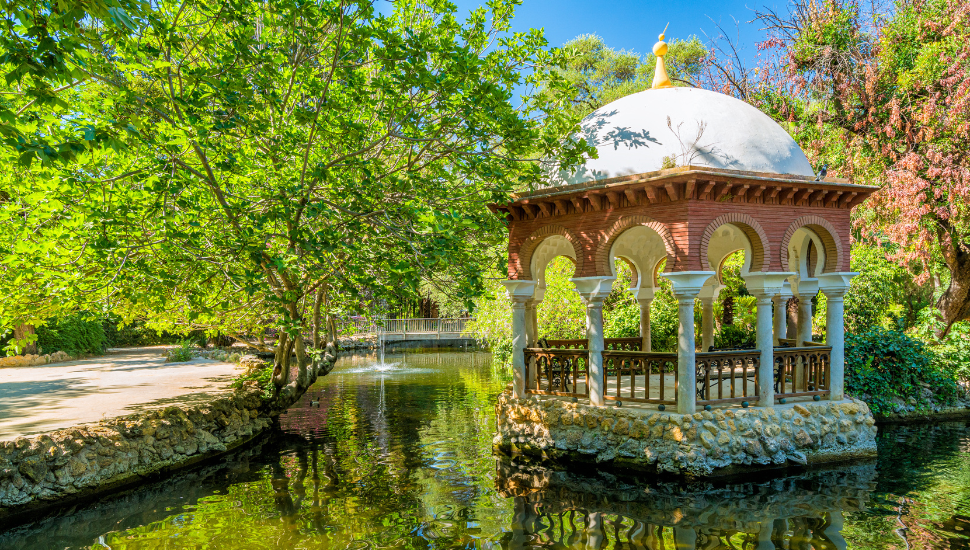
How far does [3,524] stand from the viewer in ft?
22.7

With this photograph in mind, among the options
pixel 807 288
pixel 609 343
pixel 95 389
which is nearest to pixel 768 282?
pixel 807 288

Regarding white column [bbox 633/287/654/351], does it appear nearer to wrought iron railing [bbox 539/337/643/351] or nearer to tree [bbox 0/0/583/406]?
wrought iron railing [bbox 539/337/643/351]

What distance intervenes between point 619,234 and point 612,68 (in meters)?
24.8

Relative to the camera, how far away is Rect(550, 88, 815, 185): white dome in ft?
29.9

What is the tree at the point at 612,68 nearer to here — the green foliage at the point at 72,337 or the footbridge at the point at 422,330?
the footbridge at the point at 422,330

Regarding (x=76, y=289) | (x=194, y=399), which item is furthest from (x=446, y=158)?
(x=194, y=399)

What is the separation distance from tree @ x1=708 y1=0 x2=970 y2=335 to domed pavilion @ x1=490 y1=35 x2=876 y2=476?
6.19 m

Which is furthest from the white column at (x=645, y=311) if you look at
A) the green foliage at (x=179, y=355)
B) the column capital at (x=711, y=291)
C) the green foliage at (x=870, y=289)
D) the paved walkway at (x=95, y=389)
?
the green foliage at (x=179, y=355)

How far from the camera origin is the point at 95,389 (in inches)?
519

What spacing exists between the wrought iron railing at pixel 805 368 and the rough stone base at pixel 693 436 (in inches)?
14.3

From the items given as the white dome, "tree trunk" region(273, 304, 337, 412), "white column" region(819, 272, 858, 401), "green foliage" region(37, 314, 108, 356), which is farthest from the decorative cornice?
"green foliage" region(37, 314, 108, 356)

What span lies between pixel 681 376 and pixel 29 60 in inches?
314

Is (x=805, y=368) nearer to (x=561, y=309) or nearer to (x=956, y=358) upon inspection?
(x=956, y=358)

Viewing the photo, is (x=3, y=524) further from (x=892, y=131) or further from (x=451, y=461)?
(x=892, y=131)
